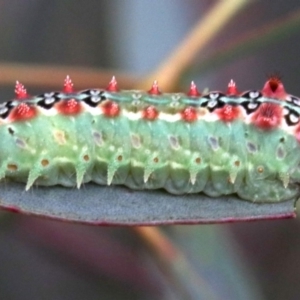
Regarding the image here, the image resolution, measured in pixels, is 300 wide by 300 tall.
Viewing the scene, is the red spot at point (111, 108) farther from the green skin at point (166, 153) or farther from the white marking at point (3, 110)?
the white marking at point (3, 110)

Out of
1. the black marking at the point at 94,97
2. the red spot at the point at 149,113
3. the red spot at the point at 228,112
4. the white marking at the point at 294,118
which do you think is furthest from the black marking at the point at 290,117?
the black marking at the point at 94,97

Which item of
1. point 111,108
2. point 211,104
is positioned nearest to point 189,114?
point 211,104

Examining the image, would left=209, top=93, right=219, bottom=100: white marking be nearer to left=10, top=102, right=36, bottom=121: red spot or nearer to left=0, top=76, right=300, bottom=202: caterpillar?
left=0, top=76, right=300, bottom=202: caterpillar

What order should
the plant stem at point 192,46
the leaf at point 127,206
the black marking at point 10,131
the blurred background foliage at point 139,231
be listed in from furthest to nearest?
the blurred background foliage at point 139,231 → the plant stem at point 192,46 → the black marking at point 10,131 → the leaf at point 127,206

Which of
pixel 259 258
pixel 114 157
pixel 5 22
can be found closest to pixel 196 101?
pixel 114 157

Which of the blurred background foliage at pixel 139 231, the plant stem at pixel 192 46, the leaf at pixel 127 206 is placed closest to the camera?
the leaf at pixel 127 206

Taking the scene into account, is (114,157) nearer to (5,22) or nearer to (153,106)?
(153,106)

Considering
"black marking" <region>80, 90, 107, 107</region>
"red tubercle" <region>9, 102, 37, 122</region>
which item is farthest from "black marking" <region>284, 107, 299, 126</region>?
"red tubercle" <region>9, 102, 37, 122</region>
